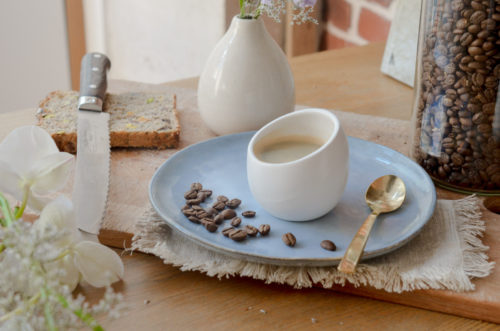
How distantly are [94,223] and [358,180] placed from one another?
0.37 m

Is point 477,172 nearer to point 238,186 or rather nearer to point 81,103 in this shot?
point 238,186

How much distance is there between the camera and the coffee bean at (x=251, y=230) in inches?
26.8

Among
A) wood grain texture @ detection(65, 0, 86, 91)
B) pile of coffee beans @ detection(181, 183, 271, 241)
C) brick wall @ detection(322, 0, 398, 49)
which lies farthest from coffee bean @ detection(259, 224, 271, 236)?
wood grain texture @ detection(65, 0, 86, 91)

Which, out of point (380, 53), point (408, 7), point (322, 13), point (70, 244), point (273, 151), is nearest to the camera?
point (70, 244)

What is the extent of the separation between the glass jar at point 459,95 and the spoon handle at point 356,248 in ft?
0.71

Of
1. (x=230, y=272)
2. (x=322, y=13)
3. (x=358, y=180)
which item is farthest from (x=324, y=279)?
(x=322, y=13)

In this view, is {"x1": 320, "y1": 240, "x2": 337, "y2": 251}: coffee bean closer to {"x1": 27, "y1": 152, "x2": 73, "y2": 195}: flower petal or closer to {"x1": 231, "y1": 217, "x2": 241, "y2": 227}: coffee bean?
{"x1": 231, "y1": 217, "x2": 241, "y2": 227}: coffee bean

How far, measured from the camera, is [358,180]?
2.69 ft

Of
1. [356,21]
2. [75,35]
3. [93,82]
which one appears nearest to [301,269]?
[93,82]

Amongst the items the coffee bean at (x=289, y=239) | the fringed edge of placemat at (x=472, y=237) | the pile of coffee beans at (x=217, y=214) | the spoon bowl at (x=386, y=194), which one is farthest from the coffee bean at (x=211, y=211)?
the fringed edge of placemat at (x=472, y=237)

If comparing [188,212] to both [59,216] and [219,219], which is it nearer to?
[219,219]

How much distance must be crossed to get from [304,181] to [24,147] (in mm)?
315

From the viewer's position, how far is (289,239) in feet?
2.20

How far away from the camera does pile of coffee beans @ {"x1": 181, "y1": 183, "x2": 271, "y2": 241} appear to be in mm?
686
